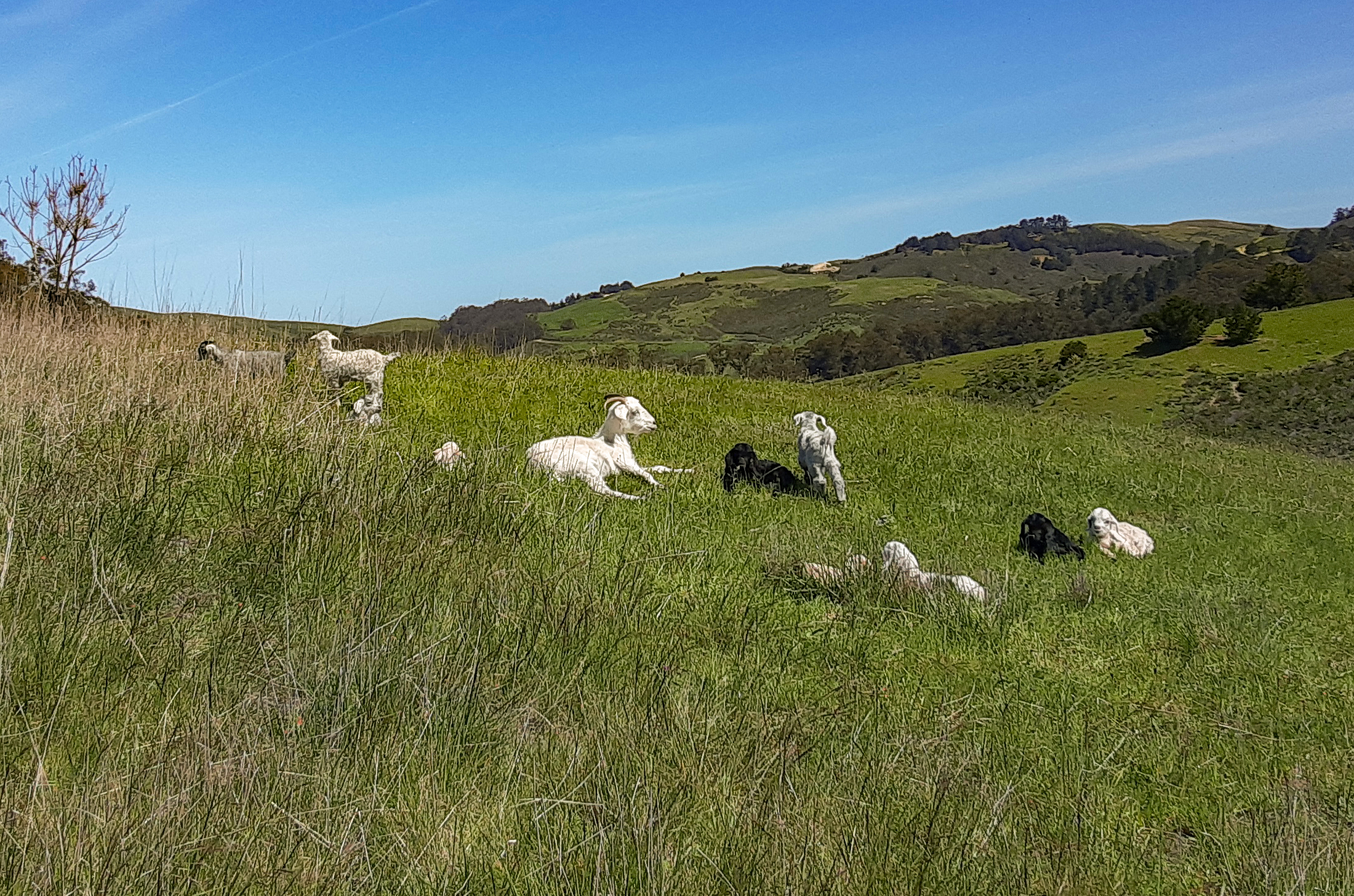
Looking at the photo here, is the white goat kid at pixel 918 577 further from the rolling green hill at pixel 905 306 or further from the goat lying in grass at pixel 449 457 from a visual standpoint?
the rolling green hill at pixel 905 306

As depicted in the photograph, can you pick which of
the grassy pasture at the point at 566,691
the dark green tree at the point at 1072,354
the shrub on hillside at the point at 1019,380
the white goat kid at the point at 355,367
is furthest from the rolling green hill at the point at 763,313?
the grassy pasture at the point at 566,691

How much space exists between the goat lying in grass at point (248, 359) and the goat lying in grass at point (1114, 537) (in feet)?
29.2

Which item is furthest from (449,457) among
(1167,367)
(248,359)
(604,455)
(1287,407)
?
(1167,367)

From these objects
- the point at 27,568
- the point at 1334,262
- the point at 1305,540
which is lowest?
the point at 1305,540

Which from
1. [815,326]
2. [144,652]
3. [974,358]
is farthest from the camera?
[815,326]

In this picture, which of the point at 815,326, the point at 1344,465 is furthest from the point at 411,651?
the point at 815,326

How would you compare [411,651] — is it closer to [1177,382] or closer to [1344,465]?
[1344,465]

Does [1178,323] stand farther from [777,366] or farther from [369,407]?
[369,407]

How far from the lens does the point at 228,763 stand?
301 centimetres

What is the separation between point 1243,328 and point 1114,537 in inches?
1692

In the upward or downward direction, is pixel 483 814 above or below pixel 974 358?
below

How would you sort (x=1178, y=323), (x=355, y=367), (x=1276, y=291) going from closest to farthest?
1. (x=355, y=367)
2. (x=1178, y=323)
3. (x=1276, y=291)

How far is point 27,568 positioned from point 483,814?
8.43 ft

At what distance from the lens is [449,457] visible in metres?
8.24
